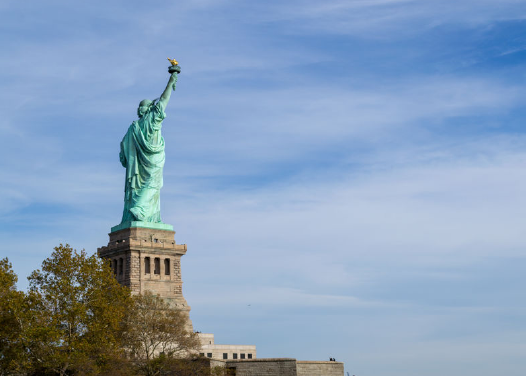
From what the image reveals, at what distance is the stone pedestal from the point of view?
2933 inches

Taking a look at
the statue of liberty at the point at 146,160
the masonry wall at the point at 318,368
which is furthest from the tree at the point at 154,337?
the statue of liberty at the point at 146,160

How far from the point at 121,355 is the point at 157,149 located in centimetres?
2352

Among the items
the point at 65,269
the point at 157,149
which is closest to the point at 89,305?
the point at 65,269

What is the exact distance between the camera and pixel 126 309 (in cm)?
6322

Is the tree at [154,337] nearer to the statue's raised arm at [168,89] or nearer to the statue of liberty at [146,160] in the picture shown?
the statue of liberty at [146,160]

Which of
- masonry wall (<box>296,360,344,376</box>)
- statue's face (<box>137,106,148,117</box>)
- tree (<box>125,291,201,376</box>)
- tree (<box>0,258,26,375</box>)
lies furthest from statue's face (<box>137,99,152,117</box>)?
masonry wall (<box>296,360,344,376</box>)

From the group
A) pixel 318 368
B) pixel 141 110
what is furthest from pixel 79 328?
pixel 141 110

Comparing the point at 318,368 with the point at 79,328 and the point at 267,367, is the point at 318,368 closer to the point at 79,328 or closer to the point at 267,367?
the point at 267,367

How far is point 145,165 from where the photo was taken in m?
78.7

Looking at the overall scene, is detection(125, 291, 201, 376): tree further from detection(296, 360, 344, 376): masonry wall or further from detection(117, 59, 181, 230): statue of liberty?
detection(117, 59, 181, 230): statue of liberty

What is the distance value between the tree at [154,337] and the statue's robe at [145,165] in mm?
13515

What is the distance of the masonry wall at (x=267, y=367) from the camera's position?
65.9m

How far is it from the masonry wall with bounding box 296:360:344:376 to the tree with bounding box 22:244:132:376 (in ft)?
47.4

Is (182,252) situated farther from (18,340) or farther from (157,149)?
(18,340)
